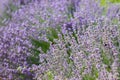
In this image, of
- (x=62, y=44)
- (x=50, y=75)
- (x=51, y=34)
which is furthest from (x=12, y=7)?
(x=50, y=75)

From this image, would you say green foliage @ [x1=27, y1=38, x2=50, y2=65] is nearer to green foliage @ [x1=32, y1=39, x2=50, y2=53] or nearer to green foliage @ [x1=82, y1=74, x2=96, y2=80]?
green foliage @ [x1=32, y1=39, x2=50, y2=53]

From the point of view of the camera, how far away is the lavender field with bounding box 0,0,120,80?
2.35m

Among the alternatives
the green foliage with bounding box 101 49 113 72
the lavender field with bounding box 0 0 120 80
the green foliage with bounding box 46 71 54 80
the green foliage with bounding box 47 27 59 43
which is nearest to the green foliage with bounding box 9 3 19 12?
the lavender field with bounding box 0 0 120 80

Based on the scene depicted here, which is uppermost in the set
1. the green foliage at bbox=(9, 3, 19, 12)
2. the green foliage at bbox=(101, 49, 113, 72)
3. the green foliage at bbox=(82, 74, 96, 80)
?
the green foliage at bbox=(101, 49, 113, 72)

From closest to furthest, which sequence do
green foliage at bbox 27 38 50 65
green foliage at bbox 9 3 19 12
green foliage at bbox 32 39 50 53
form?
1. green foliage at bbox 27 38 50 65
2. green foliage at bbox 32 39 50 53
3. green foliage at bbox 9 3 19 12

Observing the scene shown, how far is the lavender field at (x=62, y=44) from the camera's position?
92.5 inches

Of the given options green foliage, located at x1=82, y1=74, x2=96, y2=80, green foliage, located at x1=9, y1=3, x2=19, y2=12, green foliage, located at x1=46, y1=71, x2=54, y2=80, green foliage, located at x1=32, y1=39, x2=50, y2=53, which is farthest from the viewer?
green foliage, located at x1=9, y1=3, x2=19, y2=12

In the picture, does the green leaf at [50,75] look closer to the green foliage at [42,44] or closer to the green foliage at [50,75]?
the green foliage at [50,75]

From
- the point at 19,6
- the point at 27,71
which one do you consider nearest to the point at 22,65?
the point at 27,71

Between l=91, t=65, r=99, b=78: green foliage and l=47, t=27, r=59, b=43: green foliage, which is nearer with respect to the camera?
l=91, t=65, r=99, b=78: green foliage

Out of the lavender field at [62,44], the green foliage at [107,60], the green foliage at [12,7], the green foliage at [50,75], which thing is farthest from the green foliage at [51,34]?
the green foliage at [12,7]

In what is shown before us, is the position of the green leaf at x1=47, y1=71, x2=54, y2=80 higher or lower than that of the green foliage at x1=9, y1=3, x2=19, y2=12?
higher

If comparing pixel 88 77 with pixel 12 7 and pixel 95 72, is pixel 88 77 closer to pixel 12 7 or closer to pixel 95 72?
pixel 95 72

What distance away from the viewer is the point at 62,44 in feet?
8.71
